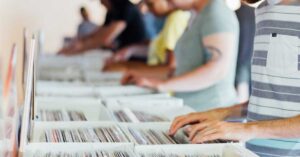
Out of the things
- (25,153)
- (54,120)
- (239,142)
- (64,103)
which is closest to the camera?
(25,153)

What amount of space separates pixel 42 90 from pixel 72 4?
558cm

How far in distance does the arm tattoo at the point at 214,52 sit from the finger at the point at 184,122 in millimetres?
616

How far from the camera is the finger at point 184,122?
1264mm

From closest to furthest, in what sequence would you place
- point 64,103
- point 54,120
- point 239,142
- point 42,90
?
point 239,142, point 54,120, point 64,103, point 42,90

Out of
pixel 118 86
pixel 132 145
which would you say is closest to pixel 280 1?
pixel 132 145

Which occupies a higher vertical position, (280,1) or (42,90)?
(280,1)

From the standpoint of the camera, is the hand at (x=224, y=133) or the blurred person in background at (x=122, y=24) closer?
the hand at (x=224, y=133)

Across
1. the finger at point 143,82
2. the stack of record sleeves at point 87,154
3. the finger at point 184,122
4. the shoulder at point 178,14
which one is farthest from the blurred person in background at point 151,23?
the stack of record sleeves at point 87,154

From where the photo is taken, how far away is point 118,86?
2.15 meters

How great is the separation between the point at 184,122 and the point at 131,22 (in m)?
2.09

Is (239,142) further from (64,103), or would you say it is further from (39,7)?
(39,7)

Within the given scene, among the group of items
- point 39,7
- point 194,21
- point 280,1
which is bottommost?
point 39,7

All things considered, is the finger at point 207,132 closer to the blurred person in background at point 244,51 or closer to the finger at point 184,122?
the finger at point 184,122

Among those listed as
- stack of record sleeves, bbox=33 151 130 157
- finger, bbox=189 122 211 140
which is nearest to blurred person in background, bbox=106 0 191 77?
finger, bbox=189 122 211 140
